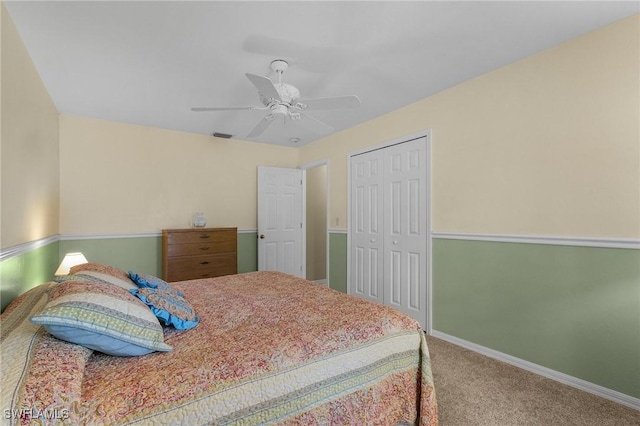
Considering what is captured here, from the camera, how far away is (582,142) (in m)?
2.08

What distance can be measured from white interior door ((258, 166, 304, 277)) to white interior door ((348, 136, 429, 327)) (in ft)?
4.02

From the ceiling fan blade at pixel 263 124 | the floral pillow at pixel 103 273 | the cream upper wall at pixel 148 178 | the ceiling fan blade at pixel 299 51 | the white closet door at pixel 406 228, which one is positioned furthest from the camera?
the cream upper wall at pixel 148 178

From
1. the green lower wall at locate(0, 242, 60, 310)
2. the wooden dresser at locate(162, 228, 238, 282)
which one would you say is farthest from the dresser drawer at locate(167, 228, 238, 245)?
the green lower wall at locate(0, 242, 60, 310)

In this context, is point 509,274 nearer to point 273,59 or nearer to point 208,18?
point 273,59

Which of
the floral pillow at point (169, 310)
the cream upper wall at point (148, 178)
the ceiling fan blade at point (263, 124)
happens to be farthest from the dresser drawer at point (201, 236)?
the floral pillow at point (169, 310)

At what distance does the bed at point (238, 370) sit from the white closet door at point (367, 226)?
1959 mm

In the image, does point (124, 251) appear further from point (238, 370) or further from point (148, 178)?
point (238, 370)

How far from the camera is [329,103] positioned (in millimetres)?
2275

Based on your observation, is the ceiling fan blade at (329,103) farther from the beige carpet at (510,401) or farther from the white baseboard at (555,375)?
the white baseboard at (555,375)

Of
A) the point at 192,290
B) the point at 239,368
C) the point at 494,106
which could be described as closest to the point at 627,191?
the point at 494,106

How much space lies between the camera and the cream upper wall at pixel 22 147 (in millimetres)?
1733

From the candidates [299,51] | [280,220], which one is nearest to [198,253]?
[280,220]

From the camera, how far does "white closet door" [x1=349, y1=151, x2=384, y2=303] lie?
3670 millimetres

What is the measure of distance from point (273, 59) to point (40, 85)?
209 centimetres
